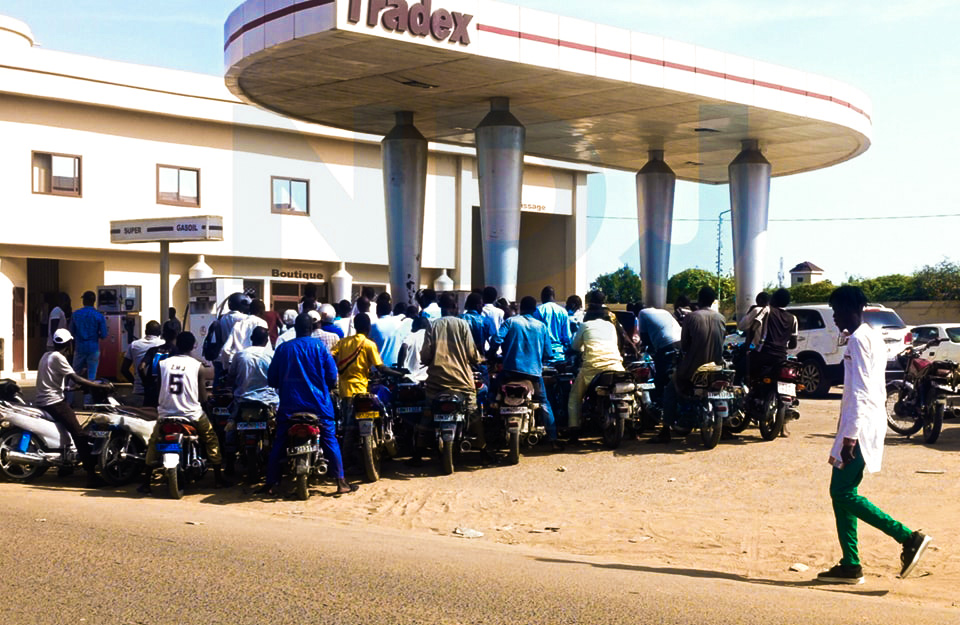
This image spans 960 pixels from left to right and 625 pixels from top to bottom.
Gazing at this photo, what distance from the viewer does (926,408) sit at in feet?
51.6

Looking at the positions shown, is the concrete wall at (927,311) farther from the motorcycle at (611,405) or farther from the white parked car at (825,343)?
the motorcycle at (611,405)

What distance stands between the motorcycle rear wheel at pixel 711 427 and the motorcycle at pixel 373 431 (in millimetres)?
4005

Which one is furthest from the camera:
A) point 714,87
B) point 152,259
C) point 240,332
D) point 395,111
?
point 152,259

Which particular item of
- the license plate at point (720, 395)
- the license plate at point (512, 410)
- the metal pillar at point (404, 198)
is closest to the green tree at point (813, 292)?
the metal pillar at point (404, 198)

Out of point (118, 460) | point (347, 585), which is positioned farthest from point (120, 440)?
point (347, 585)

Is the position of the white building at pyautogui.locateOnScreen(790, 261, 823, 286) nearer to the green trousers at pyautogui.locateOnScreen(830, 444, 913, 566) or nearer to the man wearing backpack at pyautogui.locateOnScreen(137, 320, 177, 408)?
the man wearing backpack at pyautogui.locateOnScreen(137, 320, 177, 408)

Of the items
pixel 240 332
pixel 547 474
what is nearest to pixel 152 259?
pixel 240 332

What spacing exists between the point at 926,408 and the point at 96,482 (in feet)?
34.8

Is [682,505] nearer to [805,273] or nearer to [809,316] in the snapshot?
[809,316]

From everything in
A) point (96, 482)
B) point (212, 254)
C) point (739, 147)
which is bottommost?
point (96, 482)

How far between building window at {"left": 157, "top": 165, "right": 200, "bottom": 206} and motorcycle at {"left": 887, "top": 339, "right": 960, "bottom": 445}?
2371 cm

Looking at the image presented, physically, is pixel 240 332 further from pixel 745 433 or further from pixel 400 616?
pixel 400 616

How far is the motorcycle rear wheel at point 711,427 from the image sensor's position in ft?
48.6

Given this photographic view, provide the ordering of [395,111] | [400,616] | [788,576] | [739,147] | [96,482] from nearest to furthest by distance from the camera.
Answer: [400,616]
[788,576]
[96,482]
[395,111]
[739,147]
